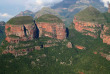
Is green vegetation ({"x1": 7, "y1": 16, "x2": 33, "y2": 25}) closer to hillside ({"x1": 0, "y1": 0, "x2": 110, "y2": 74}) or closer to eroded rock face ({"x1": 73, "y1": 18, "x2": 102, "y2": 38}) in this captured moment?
hillside ({"x1": 0, "y1": 0, "x2": 110, "y2": 74})

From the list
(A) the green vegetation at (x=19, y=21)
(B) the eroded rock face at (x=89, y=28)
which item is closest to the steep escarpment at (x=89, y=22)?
(B) the eroded rock face at (x=89, y=28)

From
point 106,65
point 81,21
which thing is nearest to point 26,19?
point 81,21

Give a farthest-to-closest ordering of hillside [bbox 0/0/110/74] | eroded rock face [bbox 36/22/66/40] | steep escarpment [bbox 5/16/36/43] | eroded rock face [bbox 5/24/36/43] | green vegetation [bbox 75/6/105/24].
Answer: green vegetation [bbox 75/6/105/24] → eroded rock face [bbox 36/22/66/40] → steep escarpment [bbox 5/16/36/43] → eroded rock face [bbox 5/24/36/43] → hillside [bbox 0/0/110/74]

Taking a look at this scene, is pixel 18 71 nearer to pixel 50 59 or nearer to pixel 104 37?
pixel 50 59

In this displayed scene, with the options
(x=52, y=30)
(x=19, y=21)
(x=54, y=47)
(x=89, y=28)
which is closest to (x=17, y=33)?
(x=19, y=21)

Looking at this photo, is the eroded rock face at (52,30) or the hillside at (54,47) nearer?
the hillside at (54,47)

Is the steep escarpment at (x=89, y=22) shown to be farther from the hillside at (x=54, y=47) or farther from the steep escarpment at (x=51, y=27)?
the steep escarpment at (x=51, y=27)

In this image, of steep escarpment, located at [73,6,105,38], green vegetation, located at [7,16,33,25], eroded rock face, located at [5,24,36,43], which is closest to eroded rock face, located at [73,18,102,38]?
steep escarpment, located at [73,6,105,38]
